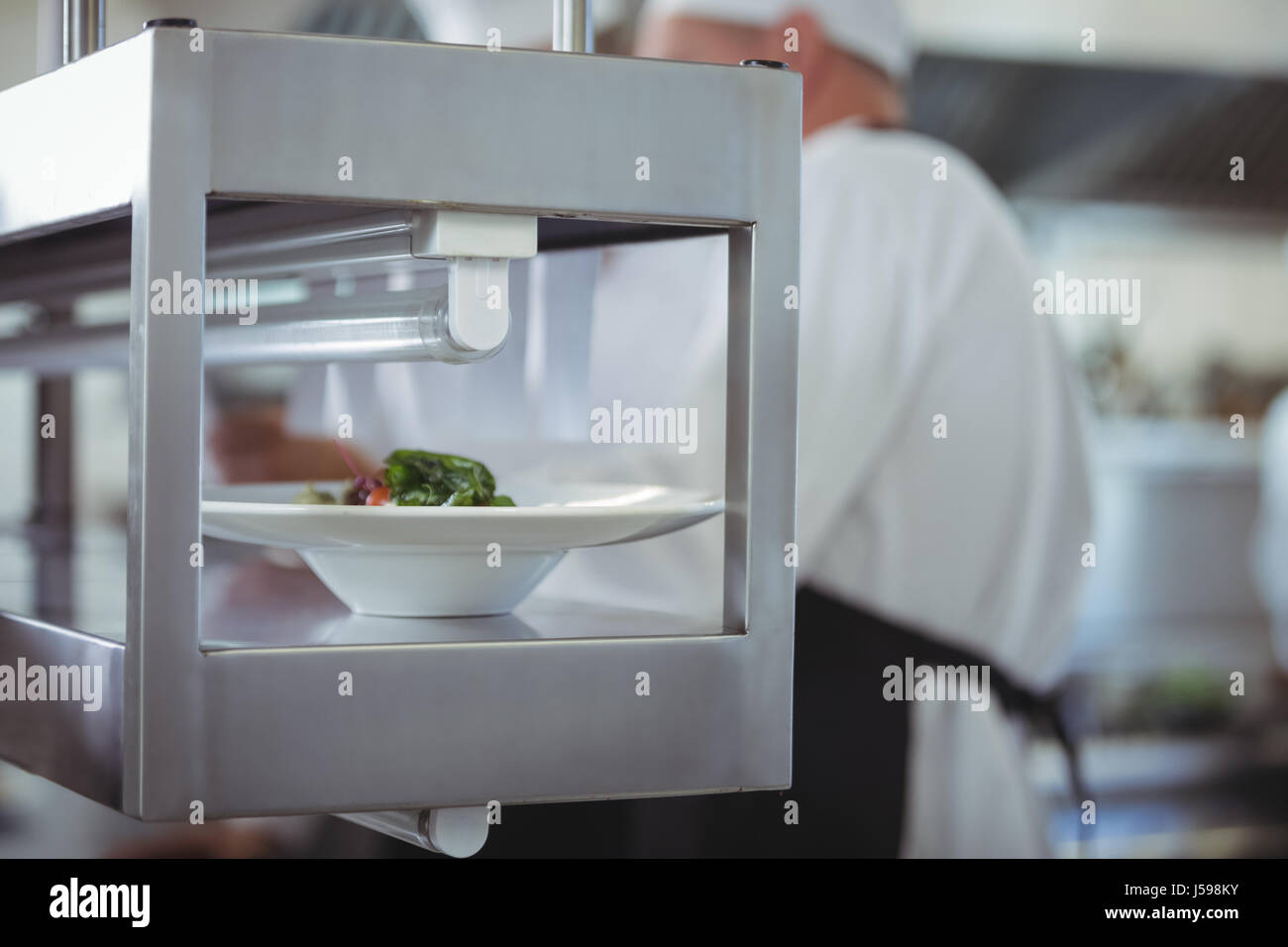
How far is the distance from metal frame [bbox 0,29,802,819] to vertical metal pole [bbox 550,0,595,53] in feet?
0.22

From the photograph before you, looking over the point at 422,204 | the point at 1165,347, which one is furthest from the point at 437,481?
the point at 1165,347

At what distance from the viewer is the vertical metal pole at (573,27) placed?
1.90 feet

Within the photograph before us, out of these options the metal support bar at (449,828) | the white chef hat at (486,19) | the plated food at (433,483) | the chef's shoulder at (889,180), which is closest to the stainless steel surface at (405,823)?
the metal support bar at (449,828)

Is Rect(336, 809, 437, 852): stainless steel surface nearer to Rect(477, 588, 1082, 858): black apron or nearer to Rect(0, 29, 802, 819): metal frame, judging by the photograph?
Rect(0, 29, 802, 819): metal frame

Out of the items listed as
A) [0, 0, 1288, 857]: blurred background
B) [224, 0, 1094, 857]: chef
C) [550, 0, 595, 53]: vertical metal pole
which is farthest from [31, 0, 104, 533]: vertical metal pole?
[0, 0, 1288, 857]: blurred background

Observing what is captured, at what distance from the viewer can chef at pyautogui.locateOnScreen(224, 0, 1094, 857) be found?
73.5 inches

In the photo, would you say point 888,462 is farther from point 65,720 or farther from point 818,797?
point 65,720

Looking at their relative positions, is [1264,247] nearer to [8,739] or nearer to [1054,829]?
[1054,829]

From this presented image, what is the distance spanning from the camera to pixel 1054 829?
3.12 metres

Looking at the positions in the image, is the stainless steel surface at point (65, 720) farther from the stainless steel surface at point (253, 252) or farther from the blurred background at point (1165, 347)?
the blurred background at point (1165, 347)

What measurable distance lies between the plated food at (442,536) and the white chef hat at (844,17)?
139cm

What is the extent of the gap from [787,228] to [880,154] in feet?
4.66

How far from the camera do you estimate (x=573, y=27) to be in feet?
1.90
